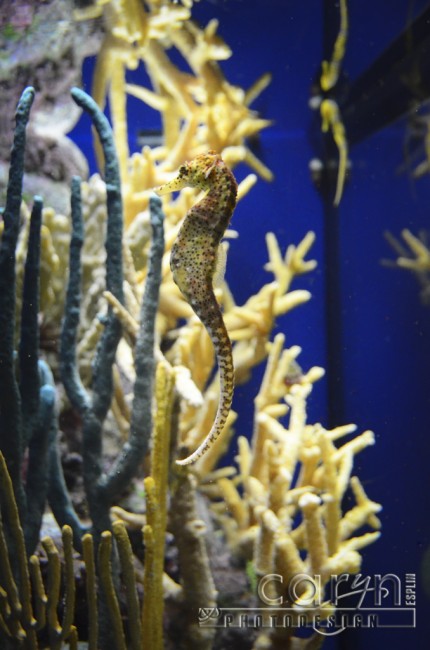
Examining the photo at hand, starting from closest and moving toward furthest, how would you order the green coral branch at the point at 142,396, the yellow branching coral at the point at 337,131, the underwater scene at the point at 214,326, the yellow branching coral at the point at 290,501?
1. the underwater scene at the point at 214,326
2. the green coral branch at the point at 142,396
3. the yellow branching coral at the point at 290,501
4. the yellow branching coral at the point at 337,131

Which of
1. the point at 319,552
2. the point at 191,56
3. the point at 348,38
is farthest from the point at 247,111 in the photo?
the point at 319,552

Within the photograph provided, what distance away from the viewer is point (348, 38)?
162 inches

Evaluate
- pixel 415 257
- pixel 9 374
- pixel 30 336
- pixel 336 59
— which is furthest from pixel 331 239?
pixel 9 374

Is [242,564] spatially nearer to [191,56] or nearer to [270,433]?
[270,433]

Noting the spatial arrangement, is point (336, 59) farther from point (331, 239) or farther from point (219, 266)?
point (219, 266)

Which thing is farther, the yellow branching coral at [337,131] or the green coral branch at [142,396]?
the yellow branching coral at [337,131]

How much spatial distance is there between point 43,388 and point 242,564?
4.35ft

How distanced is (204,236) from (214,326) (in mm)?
189

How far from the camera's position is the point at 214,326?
1140 millimetres

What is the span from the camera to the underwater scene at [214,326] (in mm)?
1992

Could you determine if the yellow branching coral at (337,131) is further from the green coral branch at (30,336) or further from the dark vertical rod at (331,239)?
the green coral branch at (30,336)

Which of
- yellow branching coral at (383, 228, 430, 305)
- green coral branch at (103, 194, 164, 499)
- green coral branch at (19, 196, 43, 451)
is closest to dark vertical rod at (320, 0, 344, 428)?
yellow branching coral at (383, 228, 430, 305)

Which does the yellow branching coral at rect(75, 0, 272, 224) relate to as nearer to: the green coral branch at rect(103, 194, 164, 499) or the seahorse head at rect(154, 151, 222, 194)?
the green coral branch at rect(103, 194, 164, 499)

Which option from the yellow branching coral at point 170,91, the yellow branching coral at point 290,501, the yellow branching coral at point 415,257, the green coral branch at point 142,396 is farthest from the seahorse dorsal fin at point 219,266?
the yellow branching coral at point 415,257
